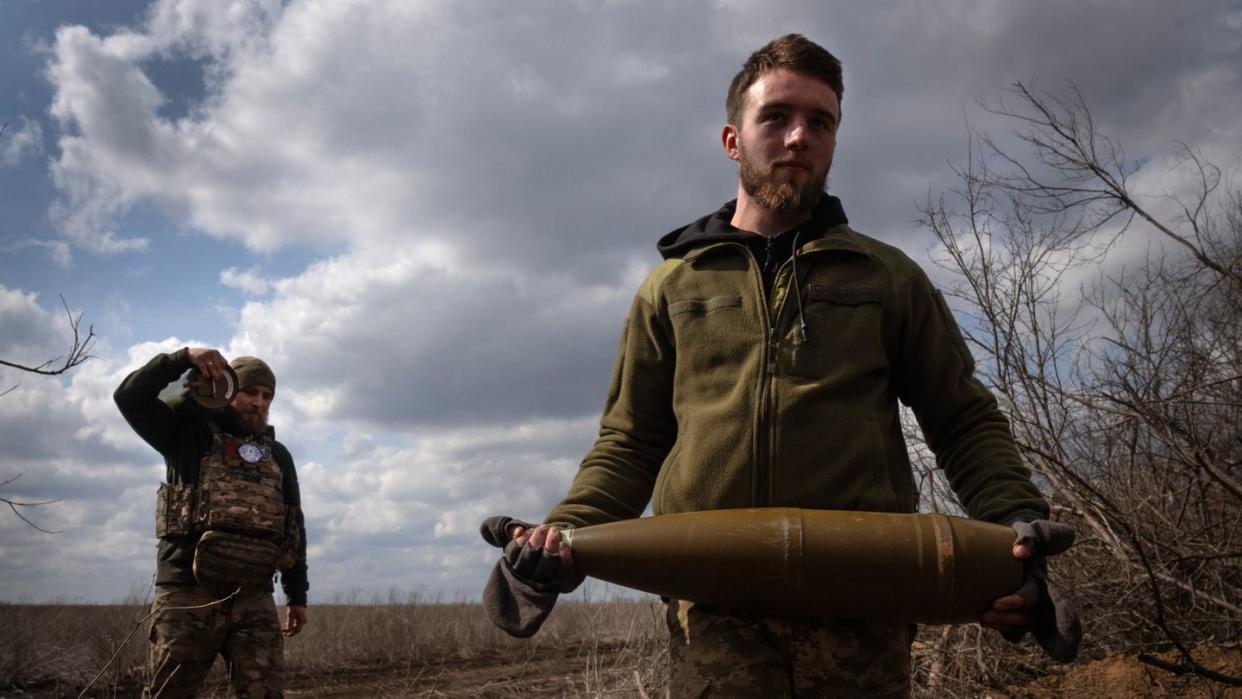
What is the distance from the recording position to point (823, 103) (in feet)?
9.05

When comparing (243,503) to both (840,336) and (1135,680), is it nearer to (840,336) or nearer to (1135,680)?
(840,336)

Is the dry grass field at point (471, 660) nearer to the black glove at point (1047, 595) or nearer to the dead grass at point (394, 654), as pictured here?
the dead grass at point (394, 654)

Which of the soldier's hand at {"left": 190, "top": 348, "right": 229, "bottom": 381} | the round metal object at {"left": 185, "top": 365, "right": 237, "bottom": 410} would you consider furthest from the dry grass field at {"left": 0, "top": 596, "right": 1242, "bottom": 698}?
the soldier's hand at {"left": 190, "top": 348, "right": 229, "bottom": 381}

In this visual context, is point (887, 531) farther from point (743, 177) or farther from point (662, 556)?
point (743, 177)

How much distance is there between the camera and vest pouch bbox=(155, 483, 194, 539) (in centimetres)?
511

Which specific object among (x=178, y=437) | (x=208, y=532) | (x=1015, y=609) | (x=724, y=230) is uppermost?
(x=178, y=437)

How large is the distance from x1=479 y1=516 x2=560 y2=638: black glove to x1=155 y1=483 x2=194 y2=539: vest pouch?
326cm

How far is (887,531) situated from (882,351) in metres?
0.54

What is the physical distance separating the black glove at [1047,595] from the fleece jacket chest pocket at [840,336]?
1.79ft

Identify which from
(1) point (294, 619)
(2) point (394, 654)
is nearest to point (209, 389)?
(1) point (294, 619)

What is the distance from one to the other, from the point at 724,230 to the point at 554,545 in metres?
1.01

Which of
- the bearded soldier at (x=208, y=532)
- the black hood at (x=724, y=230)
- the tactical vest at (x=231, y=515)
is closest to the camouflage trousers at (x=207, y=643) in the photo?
the bearded soldier at (x=208, y=532)

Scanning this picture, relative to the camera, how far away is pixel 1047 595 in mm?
2240

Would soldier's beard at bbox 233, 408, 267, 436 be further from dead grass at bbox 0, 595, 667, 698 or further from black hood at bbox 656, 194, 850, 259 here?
black hood at bbox 656, 194, 850, 259
